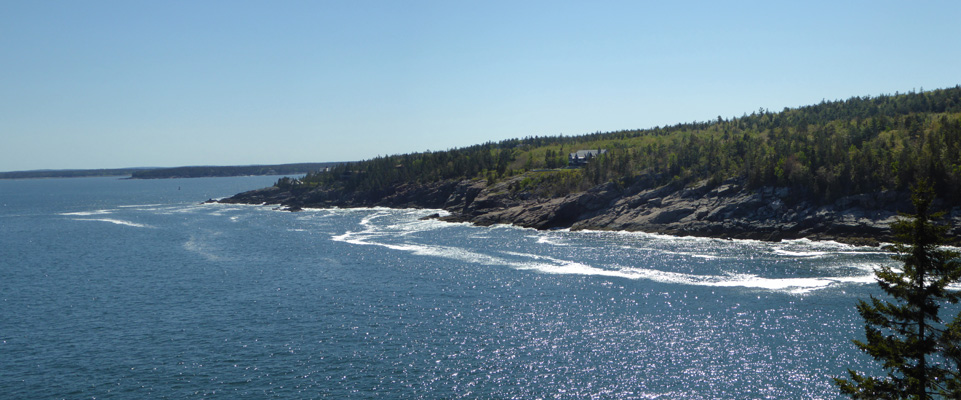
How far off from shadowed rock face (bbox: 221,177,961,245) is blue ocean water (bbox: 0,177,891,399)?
6.74 meters

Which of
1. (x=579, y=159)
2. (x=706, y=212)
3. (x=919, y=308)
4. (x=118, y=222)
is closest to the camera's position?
(x=919, y=308)

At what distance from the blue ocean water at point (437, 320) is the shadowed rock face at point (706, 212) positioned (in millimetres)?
6739

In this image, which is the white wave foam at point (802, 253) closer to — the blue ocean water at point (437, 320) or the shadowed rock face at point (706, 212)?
the blue ocean water at point (437, 320)

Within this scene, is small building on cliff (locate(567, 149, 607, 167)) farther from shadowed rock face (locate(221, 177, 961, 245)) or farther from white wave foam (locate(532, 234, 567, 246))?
white wave foam (locate(532, 234, 567, 246))

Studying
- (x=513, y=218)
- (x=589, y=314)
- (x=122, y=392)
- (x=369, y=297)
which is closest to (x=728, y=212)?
(x=513, y=218)

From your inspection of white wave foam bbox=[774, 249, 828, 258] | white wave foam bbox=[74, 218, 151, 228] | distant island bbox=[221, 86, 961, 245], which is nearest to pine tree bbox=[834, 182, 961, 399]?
distant island bbox=[221, 86, 961, 245]

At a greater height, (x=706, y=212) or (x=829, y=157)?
(x=829, y=157)

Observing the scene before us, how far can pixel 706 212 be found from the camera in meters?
115

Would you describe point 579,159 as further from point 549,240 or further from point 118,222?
point 118,222

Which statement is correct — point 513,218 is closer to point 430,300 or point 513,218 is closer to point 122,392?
point 430,300

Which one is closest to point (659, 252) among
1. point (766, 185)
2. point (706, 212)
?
point (706, 212)

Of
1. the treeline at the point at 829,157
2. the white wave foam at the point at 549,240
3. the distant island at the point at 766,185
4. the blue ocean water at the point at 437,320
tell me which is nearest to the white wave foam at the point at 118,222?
the blue ocean water at the point at 437,320

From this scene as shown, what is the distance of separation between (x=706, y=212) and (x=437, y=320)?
243 feet

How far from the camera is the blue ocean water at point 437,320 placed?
143 ft
